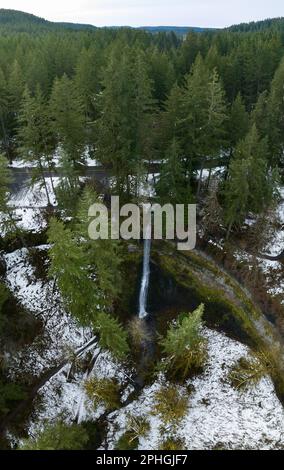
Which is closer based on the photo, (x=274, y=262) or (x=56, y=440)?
(x=56, y=440)

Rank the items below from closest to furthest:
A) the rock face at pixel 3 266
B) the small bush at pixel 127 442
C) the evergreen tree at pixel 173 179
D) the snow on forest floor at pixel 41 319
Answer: the small bush at pixel 127 442
the snow on forest floor at pixel 41 319
the evergreen tree at pixel 173 179
the rock face at pixel 3 266

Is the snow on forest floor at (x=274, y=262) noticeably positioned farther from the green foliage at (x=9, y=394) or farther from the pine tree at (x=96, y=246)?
the green foliage at (x=9, y=394)

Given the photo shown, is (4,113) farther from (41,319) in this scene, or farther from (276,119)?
(276,119)

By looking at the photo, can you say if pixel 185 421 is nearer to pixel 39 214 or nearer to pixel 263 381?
pixel 263 381

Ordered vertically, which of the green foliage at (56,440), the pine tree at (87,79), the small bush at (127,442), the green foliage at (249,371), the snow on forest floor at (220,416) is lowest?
the small bush at (127,442)

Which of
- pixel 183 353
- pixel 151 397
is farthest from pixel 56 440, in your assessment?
pixel 183 353

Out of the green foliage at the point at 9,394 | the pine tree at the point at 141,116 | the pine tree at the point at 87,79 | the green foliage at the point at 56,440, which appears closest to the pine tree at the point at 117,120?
the pine tree at the point at 141,116
